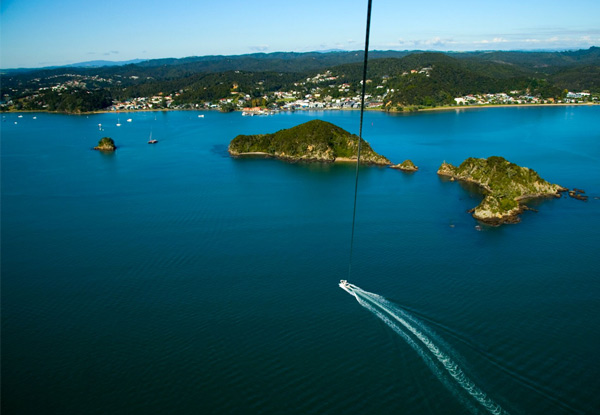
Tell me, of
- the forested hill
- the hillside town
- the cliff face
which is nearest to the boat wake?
the cliff face

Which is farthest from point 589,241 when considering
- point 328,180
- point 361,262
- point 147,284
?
point 147,284

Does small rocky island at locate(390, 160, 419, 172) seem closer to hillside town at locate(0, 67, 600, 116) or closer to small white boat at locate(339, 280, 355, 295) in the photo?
small white boat at locate(339, 280, 355, 295)

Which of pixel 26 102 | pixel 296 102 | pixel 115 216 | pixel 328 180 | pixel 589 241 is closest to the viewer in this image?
pixel 589 241

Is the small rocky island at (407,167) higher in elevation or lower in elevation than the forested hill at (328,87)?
lower

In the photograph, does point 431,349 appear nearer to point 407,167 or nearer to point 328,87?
point 407,167

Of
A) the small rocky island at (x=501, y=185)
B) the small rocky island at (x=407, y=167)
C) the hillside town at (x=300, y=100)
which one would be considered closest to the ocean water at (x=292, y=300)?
the small rocky island at (x=501, y=185)

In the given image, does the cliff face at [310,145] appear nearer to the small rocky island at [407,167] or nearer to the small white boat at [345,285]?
the small rocky island at [407,167]

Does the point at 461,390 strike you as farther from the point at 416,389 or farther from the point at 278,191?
the point at 278,191
